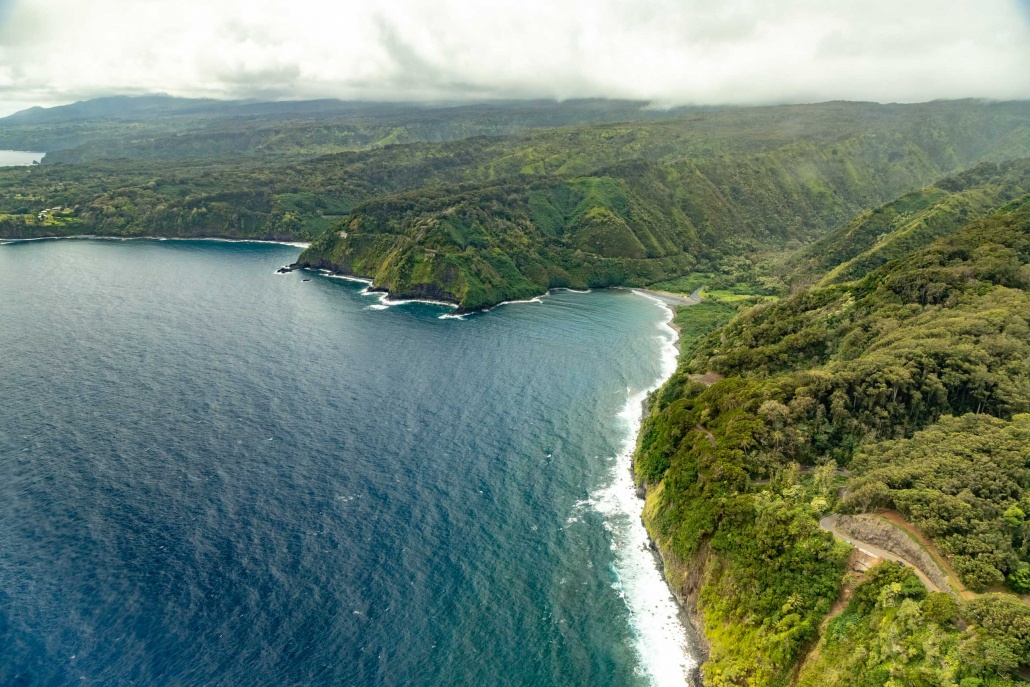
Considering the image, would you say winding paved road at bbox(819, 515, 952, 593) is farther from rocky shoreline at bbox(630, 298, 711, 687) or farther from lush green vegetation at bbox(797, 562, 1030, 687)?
rocky shoreline at bbox(630, 298, 711, 687)

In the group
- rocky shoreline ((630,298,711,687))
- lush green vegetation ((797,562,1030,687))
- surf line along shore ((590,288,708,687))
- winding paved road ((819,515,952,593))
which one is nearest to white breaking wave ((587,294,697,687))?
surf line along shore ((590,288,708,687))

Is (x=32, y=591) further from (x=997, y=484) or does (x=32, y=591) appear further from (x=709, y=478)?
(x=997, y=484)

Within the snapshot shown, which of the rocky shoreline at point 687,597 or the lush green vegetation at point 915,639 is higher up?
the lush green vegetation at point 915,639

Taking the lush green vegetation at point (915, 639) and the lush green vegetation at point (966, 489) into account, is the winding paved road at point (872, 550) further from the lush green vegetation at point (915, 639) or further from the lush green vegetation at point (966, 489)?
the lush green vegetation at point (966, 489)

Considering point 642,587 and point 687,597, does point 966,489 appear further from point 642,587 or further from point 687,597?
point 642,587

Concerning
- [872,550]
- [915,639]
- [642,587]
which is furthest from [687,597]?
[915,639]

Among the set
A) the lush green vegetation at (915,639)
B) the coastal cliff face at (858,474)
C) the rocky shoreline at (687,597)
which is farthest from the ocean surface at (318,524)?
the lush green vegetation at (915,639)
